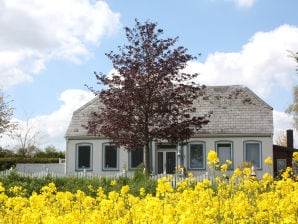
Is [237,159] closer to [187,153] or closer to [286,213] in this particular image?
[187,153]

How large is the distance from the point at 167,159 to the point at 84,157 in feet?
15.8

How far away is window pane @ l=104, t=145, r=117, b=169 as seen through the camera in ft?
107

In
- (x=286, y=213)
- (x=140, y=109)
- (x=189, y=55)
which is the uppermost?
(x=189, y=55)

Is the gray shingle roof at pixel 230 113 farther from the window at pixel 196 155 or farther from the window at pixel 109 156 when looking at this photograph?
the window at pixel 109 156

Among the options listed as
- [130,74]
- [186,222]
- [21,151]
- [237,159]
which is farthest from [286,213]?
[21,151]

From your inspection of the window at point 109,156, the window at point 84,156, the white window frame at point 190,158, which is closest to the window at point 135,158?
the window at point 109,156

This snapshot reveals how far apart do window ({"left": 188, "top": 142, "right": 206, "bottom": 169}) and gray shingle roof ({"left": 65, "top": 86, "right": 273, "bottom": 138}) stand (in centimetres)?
87

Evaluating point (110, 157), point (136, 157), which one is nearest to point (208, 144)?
point (136, 157)

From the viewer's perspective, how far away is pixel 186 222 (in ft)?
16.1

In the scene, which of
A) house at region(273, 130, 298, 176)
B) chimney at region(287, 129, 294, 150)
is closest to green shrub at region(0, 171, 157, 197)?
house at region(273, 130, 298, 176)

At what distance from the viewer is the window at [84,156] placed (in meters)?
32.8

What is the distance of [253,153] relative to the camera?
31219mm

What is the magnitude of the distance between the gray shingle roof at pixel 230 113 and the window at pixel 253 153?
0.64m

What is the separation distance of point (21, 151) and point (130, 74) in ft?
86.4
